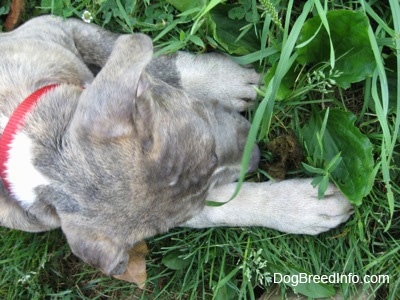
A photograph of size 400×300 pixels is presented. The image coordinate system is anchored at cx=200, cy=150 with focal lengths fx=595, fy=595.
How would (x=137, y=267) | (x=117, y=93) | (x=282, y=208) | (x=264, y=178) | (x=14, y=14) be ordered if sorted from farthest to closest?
1. (x=14, y=14)
2. (x=137, y=267)
3. (x=264, y=178)
4. (x=282, y=208)
5. (x=117, y=93)

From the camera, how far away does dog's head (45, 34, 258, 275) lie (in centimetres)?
291

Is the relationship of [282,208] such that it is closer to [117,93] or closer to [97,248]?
[97,248]

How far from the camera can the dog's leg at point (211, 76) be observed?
411cm

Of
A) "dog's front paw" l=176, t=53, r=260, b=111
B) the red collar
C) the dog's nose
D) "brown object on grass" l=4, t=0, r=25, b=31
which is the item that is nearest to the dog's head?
the red collar

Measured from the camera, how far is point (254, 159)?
3961 mm

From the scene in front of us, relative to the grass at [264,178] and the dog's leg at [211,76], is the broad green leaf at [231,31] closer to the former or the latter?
the grass at [264,178]

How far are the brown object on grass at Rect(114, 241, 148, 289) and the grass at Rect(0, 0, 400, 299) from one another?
0.09 metres

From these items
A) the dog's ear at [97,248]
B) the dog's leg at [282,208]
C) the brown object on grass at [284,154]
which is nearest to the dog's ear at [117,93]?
the dog's ear at [97,248]

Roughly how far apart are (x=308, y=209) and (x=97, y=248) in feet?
4.81

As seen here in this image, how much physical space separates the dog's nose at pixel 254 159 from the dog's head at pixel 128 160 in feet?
1.85

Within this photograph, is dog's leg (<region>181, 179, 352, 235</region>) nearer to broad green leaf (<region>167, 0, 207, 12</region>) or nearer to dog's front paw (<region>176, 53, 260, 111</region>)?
dog's front paw (<region>176, 53, 260, 111</region>)

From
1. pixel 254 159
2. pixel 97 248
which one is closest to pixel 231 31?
pixel 254 159

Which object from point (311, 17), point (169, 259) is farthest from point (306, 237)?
point (311, 17)

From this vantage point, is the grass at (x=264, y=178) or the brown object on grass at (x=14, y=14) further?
the brown object on grass at (x=14, y=14)
